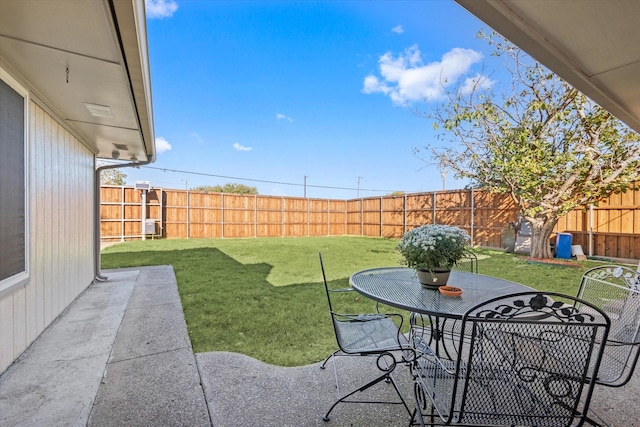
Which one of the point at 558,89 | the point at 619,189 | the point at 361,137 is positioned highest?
the point at 361,137

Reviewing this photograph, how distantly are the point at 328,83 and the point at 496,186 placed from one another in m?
7.39

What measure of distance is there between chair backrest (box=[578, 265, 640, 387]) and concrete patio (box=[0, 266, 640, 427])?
0.41 m

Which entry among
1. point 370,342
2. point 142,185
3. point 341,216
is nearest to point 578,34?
point 370,342

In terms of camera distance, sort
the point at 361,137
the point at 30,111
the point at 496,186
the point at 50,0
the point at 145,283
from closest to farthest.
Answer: the point at 50,0, the point at 30,111, the point at 145,283, the point at 496,186, the point at 361,137

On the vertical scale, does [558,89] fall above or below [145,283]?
above

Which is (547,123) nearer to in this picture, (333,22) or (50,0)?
(333,22)

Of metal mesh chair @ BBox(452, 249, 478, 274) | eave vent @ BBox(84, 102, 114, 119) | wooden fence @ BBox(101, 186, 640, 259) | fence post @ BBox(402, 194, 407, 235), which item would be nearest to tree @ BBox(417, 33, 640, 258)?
wooden fence @ BBox(101, 186, 640, 259)

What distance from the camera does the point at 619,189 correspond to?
21.5ft

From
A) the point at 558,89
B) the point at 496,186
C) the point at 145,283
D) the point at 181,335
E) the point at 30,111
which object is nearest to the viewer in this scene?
the point at 30,111

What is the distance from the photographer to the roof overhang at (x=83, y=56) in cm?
141

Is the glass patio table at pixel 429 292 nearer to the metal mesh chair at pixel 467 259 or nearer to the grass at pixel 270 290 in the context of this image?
the metal mesh chair at pixel 467 259

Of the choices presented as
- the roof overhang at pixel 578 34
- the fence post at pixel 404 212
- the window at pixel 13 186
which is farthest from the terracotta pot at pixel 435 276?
the fence post at pixel 404 212

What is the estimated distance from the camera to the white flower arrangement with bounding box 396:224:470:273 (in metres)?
1.78

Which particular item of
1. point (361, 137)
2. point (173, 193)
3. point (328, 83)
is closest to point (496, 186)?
point (328, 83)
